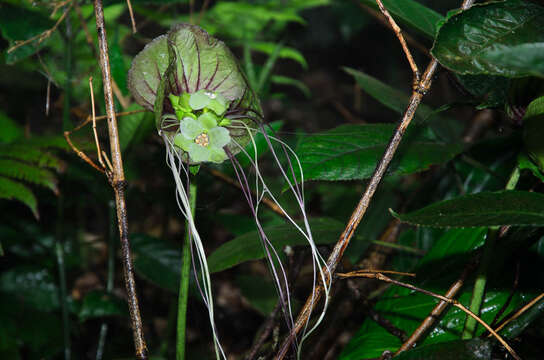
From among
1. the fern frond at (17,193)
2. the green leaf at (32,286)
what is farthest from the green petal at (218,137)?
the green leaf at (32,286)

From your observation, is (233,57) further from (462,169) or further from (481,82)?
(462,169)

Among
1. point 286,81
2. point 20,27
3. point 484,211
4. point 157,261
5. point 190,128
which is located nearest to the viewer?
point 484,211

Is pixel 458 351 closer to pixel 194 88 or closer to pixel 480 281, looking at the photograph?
pixel 480 281

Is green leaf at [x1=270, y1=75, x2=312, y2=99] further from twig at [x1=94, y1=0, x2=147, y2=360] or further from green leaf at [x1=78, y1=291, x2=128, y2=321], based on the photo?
twig at [x1=94, y1=0, x2=147, y2=360]

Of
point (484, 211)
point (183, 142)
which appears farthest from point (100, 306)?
point (484, 211)

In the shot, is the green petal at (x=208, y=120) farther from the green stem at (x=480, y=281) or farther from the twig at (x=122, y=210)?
the green stem at (x=480, y=281)
